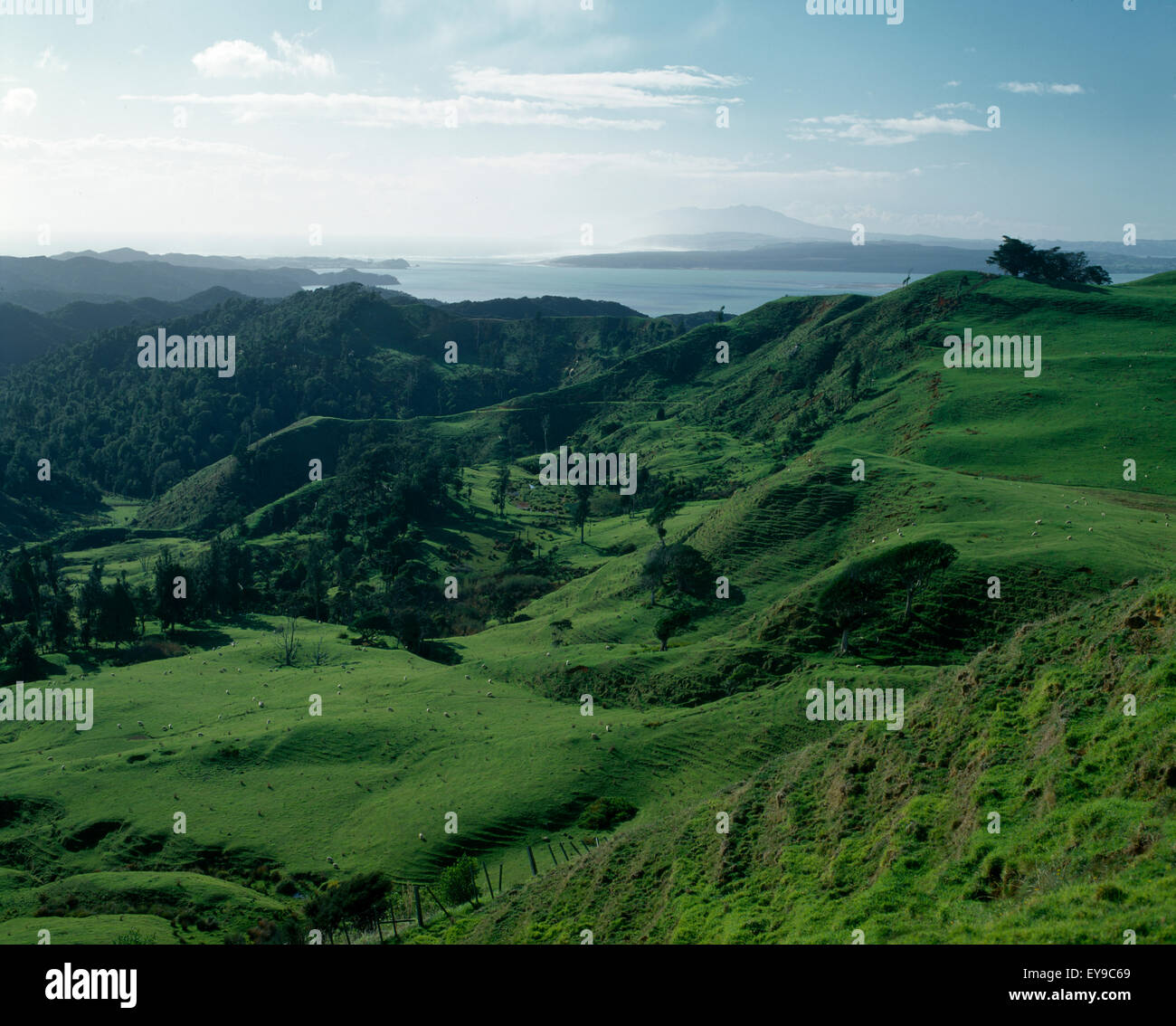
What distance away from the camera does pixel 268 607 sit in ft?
379

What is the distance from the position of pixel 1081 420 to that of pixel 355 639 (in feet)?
298

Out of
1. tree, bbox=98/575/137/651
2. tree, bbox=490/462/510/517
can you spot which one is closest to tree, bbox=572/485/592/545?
tree, bbox=490/462/510/517

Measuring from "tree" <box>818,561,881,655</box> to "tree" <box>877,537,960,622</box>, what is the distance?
173cm

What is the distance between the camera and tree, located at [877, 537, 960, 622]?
181ft

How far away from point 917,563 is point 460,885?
3766 centimetres

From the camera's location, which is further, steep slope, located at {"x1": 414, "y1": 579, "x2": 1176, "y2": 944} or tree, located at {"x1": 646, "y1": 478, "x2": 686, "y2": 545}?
tree, located at {"x1": 646, "y1": 478, "x2": 686, "y2": 545}

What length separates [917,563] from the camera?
55.7m

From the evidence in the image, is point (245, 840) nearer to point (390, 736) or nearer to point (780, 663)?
point (390, 736)

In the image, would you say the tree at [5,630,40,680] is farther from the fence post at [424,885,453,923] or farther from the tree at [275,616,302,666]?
the fence post at [424,885,453,923]

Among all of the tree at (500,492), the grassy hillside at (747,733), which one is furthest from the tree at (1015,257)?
the tree at (500,492)

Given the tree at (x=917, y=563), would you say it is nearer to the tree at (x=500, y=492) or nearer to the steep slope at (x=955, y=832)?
the steep slope at (x=955, y=832)

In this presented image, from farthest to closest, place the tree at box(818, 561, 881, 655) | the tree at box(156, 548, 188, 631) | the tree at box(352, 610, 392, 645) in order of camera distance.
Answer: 1. the tree at box(156, 548, 188, 631)
2. the tree at box(352, 610, 392, 645)
3. the tree at box(818, 561, 881, 655)

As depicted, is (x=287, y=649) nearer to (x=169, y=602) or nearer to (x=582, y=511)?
(x=169, y=602)
